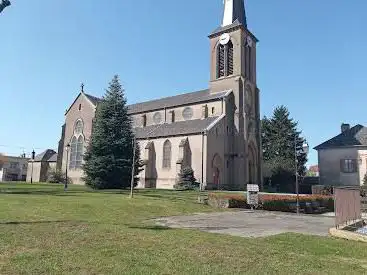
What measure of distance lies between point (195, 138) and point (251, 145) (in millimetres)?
9449

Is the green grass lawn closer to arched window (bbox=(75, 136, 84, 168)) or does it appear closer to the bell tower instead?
the bell tower

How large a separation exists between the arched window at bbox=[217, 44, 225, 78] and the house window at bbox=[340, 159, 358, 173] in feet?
67.3

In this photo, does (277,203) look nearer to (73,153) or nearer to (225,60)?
(225,60)

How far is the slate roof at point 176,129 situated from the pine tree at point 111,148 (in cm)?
979

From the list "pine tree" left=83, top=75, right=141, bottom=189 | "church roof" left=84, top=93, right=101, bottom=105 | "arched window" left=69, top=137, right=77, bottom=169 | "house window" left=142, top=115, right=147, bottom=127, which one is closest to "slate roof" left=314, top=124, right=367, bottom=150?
"house window" left=142, top=115, right=147, bottom=127

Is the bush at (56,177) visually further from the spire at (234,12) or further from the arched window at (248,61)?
the spire at (234,12)

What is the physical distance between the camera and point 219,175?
151ft

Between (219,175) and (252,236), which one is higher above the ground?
(219,175)

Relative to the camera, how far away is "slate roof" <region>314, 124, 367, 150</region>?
1871 inches

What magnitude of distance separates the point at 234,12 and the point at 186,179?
26427 millimetres

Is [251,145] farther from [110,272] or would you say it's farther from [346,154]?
[110,272]

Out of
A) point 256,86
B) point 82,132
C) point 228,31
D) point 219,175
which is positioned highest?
point 228,31

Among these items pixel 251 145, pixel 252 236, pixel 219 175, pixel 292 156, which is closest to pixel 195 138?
pixel 219 175

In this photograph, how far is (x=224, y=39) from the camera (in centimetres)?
5178
